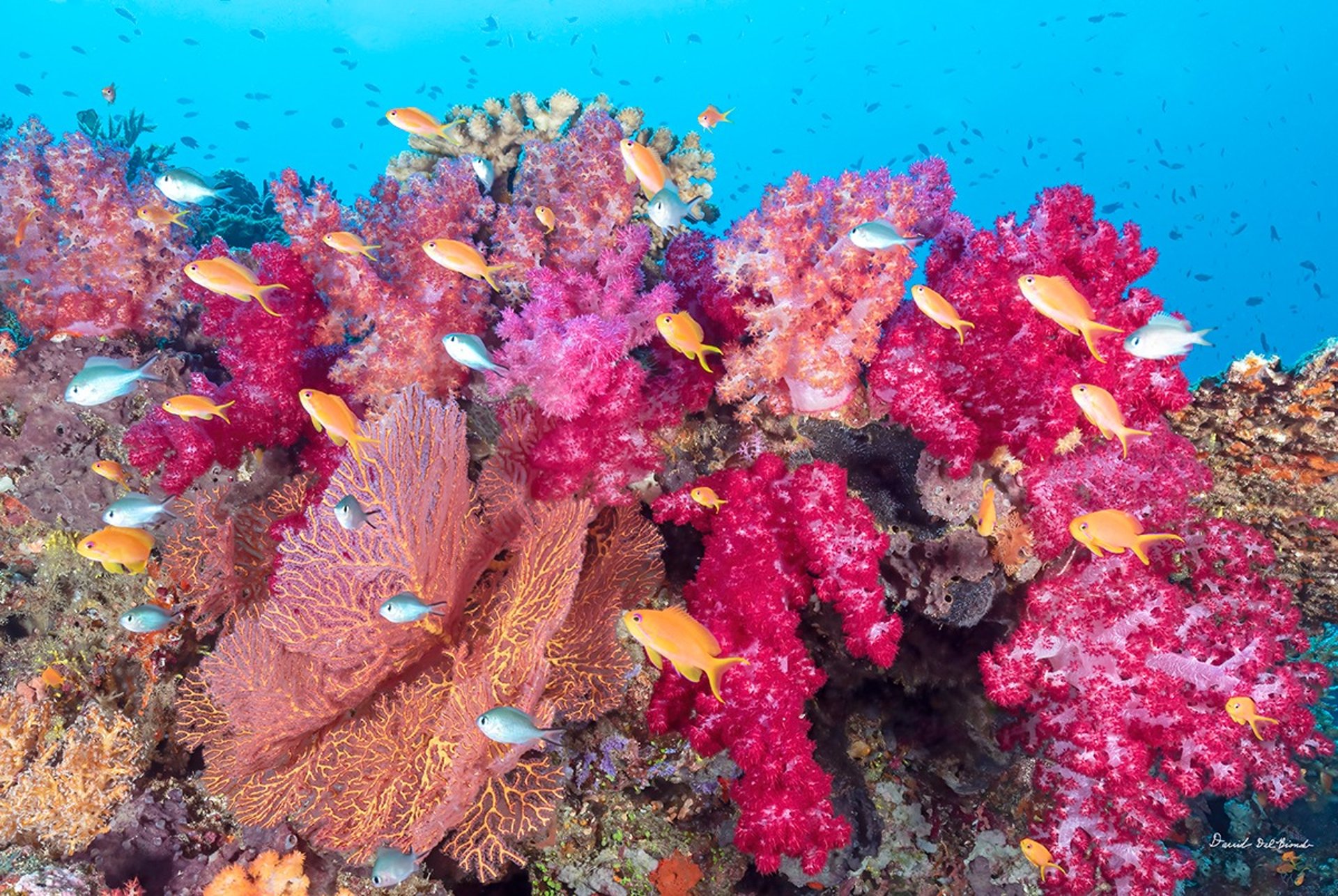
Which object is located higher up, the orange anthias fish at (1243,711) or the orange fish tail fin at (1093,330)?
the orange fish tail fin at (1093,330)

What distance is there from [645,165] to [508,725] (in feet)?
10.3

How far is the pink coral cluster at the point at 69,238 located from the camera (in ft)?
15.8

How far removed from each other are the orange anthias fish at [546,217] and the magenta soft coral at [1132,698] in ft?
11.8

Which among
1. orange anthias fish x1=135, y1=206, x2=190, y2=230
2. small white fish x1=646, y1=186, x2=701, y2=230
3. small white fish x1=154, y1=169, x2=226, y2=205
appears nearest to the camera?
small white fish x1=646, y1=186, x2=701, y2=230

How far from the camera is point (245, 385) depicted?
4480mm

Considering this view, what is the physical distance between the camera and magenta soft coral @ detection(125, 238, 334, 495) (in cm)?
440

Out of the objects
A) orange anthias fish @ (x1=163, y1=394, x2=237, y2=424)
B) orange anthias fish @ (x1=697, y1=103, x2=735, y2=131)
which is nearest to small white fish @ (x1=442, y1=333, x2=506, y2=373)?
orange anthias fish @ (x1=163, y1=394, x2=237, y2=424)

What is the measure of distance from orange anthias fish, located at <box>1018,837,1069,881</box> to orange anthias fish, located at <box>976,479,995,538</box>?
1796 mm

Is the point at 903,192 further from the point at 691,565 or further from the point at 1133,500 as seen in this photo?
the point at 691,565

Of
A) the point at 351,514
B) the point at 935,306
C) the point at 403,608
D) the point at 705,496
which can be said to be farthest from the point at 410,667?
the point at 935,306

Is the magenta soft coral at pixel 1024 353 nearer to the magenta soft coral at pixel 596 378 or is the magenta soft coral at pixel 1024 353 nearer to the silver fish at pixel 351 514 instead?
the magenta soft coral at pixel 596 378

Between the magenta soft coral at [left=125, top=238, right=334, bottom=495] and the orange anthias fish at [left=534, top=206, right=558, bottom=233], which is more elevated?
the orange anthias fish at [left=534, top=206, right=558, bottom=233]

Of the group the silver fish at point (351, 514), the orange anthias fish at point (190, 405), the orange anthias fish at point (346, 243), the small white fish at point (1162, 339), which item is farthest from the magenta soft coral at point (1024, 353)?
the orange anthias fish at point (190, 405)

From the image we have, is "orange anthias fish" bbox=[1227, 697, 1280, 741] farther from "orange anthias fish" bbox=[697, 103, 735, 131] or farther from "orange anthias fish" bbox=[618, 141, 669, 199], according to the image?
"orange anthias fish" bbox=[697, 103, 735, 131]
